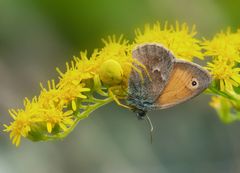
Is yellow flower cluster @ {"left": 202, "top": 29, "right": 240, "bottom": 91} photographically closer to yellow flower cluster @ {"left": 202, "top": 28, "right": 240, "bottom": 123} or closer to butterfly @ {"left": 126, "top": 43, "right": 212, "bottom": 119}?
yellow flower cluster @ {"left": 202, "top": 28, "right": 240, "bottom": 123}

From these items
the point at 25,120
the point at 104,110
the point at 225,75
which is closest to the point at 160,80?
the point at 225,75

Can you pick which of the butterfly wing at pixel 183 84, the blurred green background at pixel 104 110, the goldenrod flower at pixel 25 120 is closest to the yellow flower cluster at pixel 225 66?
the butterfly wing at pixel 183 84

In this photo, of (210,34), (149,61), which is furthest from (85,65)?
(210,34)

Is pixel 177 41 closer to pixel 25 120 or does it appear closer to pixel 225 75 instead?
pixel 225 75

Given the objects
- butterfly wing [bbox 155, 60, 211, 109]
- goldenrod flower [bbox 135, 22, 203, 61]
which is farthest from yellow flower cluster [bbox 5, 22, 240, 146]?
butterfly wing [bbox 155, 60, 211, 109]

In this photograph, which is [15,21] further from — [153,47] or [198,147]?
[153,47]

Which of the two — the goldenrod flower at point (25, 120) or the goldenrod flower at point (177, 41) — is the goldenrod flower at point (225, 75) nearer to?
the goldenrod flower at point (177, 41)
